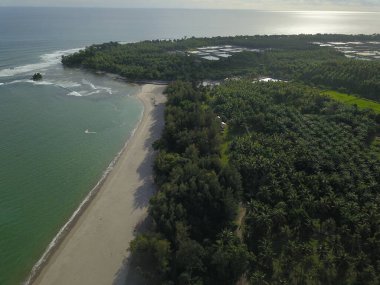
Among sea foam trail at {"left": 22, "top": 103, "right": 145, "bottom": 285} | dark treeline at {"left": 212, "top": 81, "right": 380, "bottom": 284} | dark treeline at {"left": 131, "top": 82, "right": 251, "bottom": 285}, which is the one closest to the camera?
dark treeline at {"left": 131, "top": 82, "right": 251, "bottom": 285}

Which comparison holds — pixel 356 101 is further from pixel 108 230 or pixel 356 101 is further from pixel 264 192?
pixel 108 230

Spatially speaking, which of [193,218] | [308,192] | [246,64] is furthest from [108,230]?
[246,64]

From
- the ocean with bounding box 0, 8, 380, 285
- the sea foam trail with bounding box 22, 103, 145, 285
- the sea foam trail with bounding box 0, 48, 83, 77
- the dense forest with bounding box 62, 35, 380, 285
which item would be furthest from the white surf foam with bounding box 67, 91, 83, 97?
the sea foam trail with bounding box 22, 103, 145, 285

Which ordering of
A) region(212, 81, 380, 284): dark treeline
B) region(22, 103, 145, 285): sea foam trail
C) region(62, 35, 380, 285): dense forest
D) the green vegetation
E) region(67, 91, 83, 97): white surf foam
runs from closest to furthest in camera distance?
region(62, 35, 380, 285): dense forest
region(212, 81, 380, 284): dark treeline
region(22, 103, 145, 285): sea foam trail
region(67, 91, 83, 97): white surf foam
the green vegetation

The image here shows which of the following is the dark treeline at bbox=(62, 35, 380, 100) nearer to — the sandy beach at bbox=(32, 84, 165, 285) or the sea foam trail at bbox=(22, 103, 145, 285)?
the sandy beach at bbox=(32, 84, 165, 285)

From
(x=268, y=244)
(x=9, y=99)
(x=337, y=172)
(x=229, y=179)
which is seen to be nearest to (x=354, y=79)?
(x=337, y=172)

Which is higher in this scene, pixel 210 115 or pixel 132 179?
pixel 210 115

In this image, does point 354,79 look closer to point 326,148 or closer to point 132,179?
point 326,148
